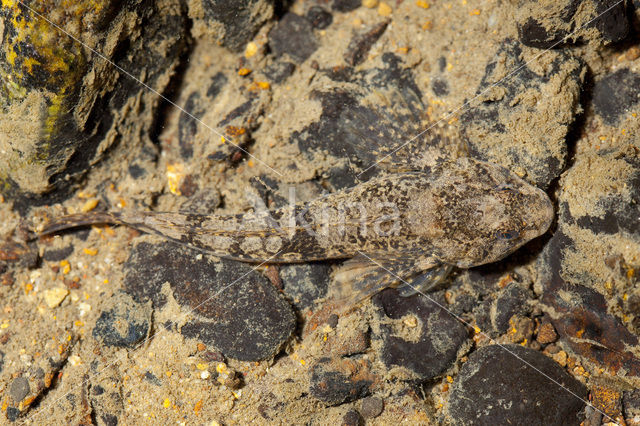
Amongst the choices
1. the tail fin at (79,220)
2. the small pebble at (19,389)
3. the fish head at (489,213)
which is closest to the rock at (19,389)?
the small pebble at (19,389)

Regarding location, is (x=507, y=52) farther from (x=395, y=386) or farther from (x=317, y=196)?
(x=395, y=386)

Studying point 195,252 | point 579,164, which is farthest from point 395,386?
point 579,164

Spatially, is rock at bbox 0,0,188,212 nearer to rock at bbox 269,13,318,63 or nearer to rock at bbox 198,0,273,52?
rock at bbox 198,0,273,52

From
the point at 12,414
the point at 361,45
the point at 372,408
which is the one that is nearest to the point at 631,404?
the point at 372,408

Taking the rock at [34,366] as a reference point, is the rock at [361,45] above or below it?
above

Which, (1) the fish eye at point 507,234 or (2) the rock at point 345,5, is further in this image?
(2) the rock at point 345,5

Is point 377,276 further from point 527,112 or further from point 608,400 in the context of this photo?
point 608,400

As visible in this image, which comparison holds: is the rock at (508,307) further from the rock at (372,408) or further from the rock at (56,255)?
the rock at (56,255)
